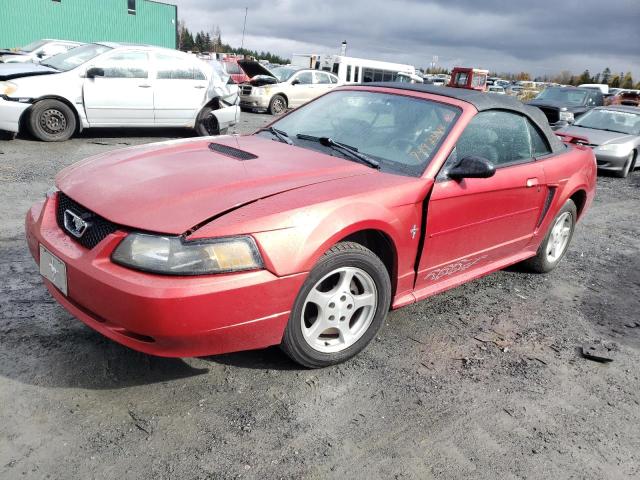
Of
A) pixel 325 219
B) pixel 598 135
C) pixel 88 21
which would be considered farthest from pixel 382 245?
pixel 88 21

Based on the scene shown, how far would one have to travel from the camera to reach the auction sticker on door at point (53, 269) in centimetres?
233

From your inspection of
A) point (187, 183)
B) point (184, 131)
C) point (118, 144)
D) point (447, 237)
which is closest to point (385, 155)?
point (447, 237)

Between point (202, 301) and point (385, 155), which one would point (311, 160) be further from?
point (202, 301)

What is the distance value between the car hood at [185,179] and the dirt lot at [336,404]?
82cm

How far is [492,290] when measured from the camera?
4.07 m

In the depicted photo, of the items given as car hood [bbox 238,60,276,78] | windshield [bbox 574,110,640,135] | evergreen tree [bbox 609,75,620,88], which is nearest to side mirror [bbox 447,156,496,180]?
windshield [bbox 574,110,640,135]

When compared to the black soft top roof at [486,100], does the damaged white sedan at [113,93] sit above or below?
below


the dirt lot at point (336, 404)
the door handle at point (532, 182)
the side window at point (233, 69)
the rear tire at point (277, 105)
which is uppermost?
the side window at point (233, 69)

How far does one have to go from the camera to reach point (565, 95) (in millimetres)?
15500

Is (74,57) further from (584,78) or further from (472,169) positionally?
(584,78)

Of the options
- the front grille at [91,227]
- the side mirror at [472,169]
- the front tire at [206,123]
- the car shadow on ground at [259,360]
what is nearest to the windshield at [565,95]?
the front tire at [206,123]

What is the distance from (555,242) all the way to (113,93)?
7030mm

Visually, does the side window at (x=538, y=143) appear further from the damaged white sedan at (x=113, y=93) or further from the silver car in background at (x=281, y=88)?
the silver car in background at (x=281, y=88)

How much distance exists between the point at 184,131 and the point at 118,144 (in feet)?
6.69
